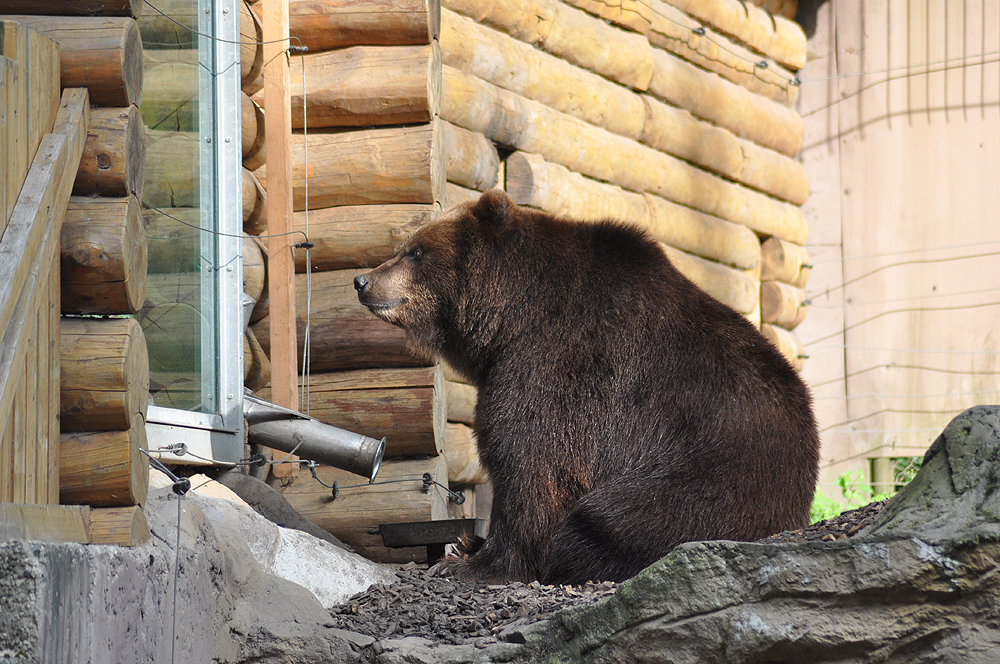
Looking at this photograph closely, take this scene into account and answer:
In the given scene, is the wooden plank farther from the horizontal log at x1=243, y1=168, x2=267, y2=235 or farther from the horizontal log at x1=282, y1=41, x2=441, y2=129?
the horizontal log at x1=282, y1=41, x2=441, y2=129

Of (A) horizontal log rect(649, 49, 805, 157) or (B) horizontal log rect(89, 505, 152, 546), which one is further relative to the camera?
(A) horizontal log rect(649, 49, 805, 157)

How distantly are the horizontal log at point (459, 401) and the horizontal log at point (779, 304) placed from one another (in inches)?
168

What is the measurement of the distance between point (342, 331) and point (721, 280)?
14.2 ft

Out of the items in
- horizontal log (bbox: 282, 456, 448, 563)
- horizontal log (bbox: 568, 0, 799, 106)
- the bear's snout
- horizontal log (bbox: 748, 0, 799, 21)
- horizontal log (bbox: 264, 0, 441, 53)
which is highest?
horizontal log (bbox: 748, 0, 799, 21)

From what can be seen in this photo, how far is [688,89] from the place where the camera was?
8320 mm

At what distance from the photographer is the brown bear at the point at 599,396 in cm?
379

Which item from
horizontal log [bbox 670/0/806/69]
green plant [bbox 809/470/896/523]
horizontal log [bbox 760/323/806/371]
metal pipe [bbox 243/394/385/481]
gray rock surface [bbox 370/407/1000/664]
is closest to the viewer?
gray rock surface [bbox 370/407/1000/664]

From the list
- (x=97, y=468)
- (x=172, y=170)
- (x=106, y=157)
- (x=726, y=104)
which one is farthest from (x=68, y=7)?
(x=726, y=104)

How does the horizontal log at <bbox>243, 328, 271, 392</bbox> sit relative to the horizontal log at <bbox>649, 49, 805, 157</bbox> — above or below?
below

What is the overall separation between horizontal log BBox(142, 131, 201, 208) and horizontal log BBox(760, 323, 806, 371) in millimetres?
5937

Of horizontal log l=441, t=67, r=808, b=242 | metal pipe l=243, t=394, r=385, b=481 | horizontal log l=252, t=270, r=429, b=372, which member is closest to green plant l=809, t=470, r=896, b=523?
horizontal log l=441, t=67, r=808, b=242

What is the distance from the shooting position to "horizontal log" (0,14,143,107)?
255cm

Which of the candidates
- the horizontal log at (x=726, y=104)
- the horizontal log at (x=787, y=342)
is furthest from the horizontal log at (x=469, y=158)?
the horizontal log at (x=787, y=342)

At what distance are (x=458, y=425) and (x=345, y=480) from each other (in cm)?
95
